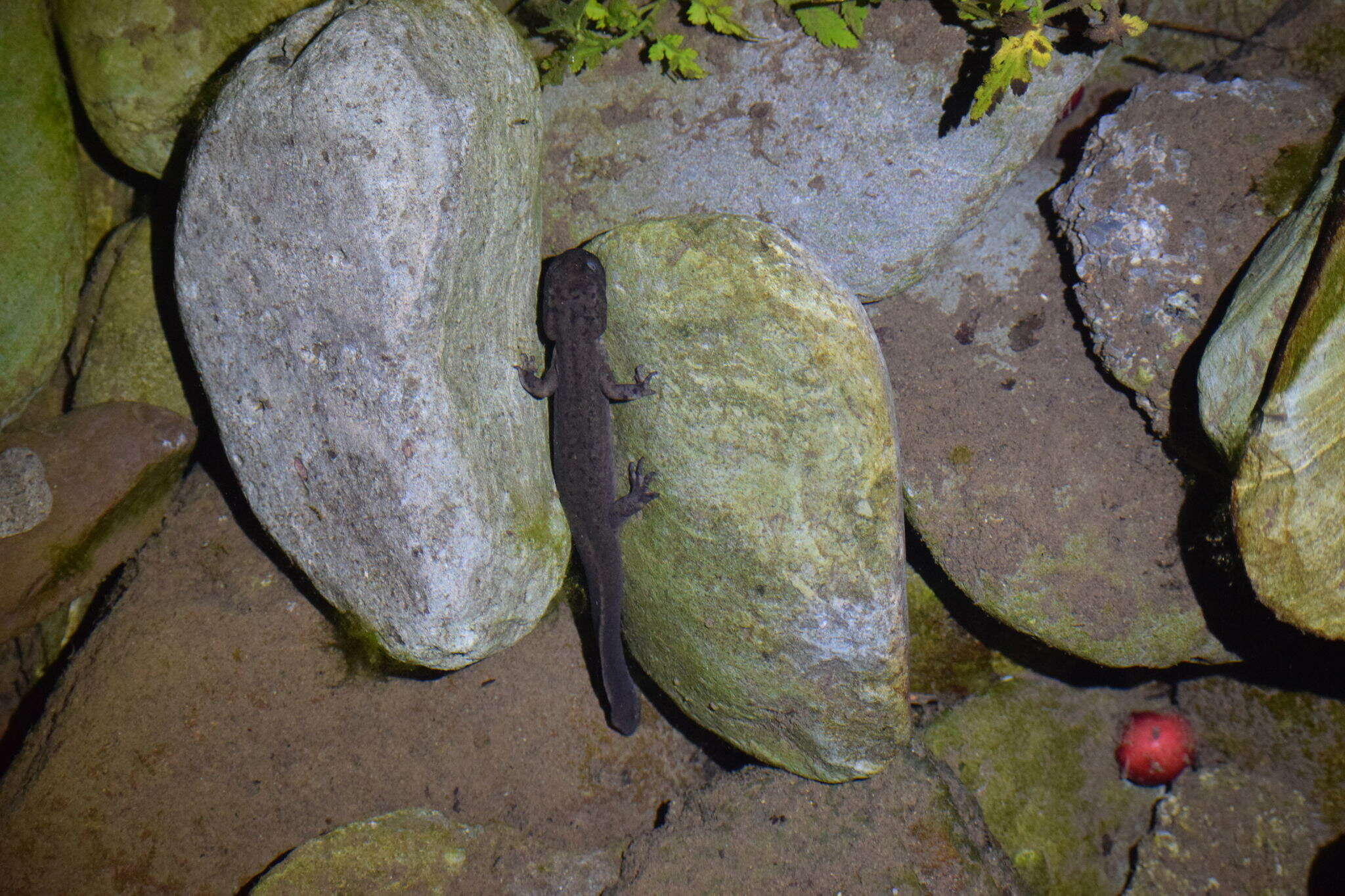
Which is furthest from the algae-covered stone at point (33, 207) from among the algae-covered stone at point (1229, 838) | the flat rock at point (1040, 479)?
the algae-covered stone at point (1229, 838)

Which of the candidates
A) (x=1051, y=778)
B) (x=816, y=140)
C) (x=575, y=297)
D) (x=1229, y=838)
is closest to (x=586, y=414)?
(x=575, y=297)

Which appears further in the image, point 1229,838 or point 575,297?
point 1229,838

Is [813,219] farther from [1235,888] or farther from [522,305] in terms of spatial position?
[1235,888]

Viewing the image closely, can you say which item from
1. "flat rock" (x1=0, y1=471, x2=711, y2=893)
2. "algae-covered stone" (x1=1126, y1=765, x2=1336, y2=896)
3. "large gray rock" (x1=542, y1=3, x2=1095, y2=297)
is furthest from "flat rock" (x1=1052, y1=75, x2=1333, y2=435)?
"flat rock" (x1=0, y1=471, x2=711, y2=893)

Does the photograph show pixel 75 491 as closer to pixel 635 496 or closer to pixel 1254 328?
pixel 635 496

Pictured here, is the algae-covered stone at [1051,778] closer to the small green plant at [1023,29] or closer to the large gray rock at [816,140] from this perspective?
the large gray rock at [816,140]

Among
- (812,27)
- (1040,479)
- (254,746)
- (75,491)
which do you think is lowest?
(254,746)
